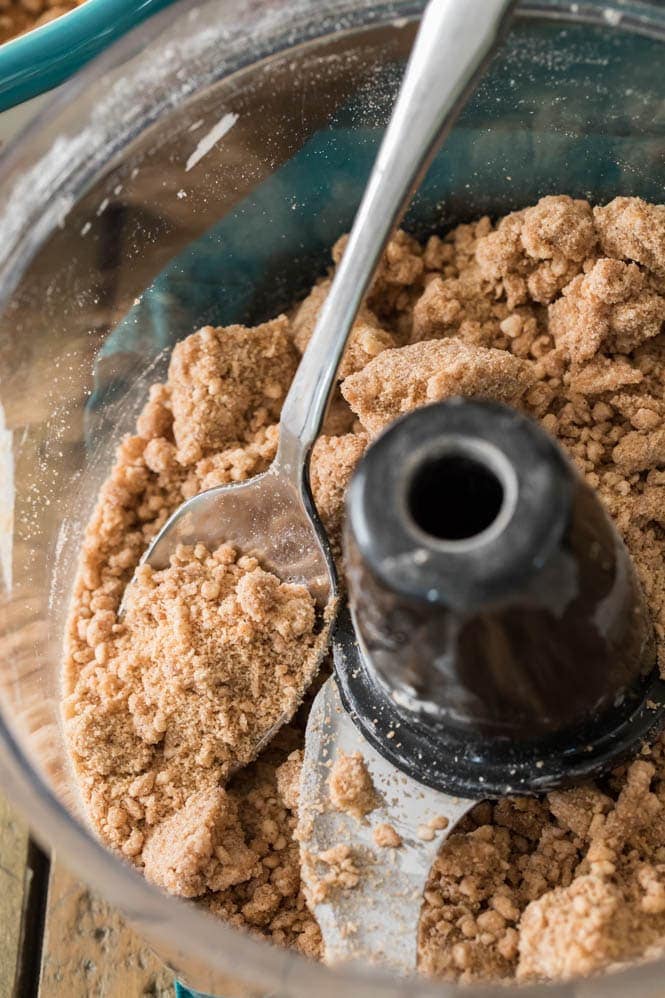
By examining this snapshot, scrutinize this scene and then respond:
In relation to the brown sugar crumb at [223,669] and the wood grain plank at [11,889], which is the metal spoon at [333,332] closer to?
the brown sugar crumb at [223,669]

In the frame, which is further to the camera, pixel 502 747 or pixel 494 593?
pixel 502 747

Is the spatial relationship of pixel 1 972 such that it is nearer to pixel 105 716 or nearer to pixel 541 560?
pixel 105 716

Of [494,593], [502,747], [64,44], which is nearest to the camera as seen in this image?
[494,593]

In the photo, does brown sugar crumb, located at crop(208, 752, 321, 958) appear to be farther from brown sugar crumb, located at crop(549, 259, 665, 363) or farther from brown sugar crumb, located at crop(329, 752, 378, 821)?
brown sugar crumb, located at crop(549, 259, 665, 363)

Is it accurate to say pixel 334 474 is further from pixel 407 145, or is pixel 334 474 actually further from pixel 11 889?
pixel 11 889

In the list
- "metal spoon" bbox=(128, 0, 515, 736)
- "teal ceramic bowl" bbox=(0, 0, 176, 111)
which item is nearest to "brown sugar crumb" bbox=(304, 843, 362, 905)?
"metal spoon" bbox=(128, 0, 515, 736)

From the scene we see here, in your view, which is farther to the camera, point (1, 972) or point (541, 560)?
point (1, 972)

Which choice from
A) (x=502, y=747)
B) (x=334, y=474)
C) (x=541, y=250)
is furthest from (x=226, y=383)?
(x=502, y=747)

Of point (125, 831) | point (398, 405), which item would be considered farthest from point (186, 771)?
point (398, 405)
